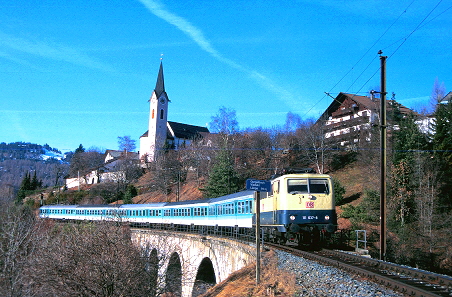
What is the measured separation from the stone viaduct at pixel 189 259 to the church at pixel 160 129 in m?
61.2

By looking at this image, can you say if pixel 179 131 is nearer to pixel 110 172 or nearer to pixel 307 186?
pixel 110 172

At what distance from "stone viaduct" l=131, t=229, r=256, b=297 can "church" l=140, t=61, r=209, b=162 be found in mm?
61200

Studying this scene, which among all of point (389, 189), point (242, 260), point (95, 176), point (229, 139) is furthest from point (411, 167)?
point (95, 176)

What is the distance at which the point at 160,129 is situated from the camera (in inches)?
3986

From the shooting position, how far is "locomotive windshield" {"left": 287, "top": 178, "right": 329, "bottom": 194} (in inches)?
675

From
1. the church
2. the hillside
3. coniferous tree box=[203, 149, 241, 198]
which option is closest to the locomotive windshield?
coniferous tree box=[203, 149, 241, 198]

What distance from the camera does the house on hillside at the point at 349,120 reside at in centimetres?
5063

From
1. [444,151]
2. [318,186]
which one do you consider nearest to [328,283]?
[318,186]

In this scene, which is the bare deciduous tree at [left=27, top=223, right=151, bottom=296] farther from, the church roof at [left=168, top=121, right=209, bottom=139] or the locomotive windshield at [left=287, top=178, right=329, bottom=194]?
the church roof at [left=168, top=121, right=209, bottom=139]

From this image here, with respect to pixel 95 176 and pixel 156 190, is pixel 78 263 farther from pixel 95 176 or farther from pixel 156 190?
pixel 95 176

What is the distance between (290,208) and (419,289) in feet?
27.3

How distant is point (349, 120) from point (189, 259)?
134 ft

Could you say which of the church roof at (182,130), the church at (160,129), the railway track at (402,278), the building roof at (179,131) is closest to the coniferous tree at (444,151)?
the railway track at (402,278)

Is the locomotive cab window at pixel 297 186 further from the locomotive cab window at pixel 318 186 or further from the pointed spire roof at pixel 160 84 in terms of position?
the pointed spire roof at pixel 160 84
